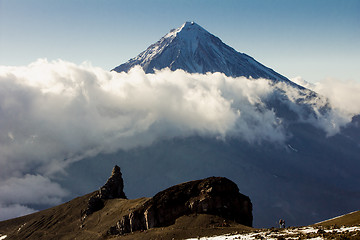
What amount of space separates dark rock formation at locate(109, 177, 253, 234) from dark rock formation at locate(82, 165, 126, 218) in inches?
1490

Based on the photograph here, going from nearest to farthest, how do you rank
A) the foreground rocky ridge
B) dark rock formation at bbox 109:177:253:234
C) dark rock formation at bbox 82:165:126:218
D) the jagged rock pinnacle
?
the foreground rocky ridge
dark rock formation at bbox 109:177:253:234
dark rock formation at bbox 82:165:126:218
the jagged rock pinnacle

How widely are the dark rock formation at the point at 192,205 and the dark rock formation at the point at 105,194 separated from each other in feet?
124

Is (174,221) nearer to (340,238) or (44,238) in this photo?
(340,238)

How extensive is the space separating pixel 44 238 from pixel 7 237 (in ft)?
92.1

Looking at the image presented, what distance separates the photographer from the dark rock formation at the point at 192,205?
272ft

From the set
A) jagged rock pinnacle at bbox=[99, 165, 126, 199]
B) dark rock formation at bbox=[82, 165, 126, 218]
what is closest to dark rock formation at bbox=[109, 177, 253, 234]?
dark rock formation at bbox=[82, 165, 126, 218]

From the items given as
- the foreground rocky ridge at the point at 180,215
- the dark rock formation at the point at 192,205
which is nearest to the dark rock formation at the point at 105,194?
the foreground rocky ridge at the point at 180,215

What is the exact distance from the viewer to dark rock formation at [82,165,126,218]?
125062mm

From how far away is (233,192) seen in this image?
8750cm

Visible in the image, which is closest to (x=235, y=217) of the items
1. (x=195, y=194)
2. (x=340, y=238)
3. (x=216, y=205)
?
(x=216, y=205)

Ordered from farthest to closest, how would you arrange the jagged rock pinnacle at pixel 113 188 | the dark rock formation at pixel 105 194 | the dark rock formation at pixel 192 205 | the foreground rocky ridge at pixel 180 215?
the jagged rock pinnacle at pixel 113 188 < the dark rock formation at pixel 105 194 < the dark rock formation at pixel 192 205 < the foreground rocky ridge at pixel 180 215

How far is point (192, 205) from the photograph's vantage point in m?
83.6

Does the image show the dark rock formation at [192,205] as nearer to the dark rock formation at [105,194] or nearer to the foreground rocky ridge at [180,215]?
the foreground rocky ridge at [180,215]

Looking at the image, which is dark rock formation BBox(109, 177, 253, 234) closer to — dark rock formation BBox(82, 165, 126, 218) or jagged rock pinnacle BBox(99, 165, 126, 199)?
dark rock formation BBox(82, 165, 126, 218)
